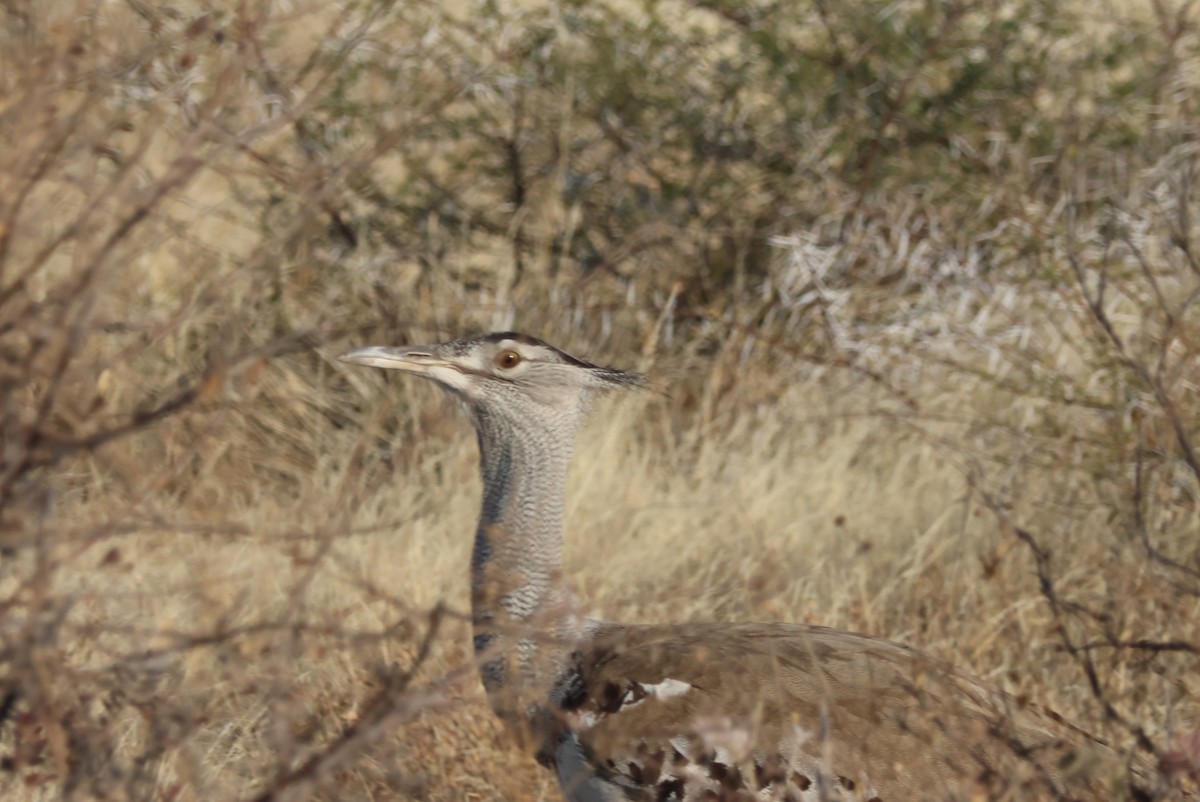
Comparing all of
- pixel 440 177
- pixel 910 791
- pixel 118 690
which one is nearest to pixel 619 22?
pixel 440 177

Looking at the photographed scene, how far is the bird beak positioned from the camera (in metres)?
3.04

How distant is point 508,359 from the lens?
3180 millimetres

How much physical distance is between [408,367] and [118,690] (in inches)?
42.7

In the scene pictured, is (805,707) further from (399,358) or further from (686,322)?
(686,322)

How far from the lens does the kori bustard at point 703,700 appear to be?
2.65 meters

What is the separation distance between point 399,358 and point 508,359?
22cm

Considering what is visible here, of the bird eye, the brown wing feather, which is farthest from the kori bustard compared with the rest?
the bird eye

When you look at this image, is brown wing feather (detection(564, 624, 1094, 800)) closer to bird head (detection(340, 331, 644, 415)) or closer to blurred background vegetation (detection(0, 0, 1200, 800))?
blurred background vegetation (detection(0, 0, 1200, 800))

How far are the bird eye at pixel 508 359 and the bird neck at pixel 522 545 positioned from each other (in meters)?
0.11

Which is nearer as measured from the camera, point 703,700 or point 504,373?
point 703,700

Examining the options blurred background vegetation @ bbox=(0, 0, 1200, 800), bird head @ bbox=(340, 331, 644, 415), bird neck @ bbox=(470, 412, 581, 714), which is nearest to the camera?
bird neck @ bbox=(470, 412, 581, 714)

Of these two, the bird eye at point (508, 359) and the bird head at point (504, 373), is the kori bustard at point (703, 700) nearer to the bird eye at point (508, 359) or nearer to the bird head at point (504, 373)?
the bird head at point (504, 373)

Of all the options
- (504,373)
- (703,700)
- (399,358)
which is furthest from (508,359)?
(703,700)

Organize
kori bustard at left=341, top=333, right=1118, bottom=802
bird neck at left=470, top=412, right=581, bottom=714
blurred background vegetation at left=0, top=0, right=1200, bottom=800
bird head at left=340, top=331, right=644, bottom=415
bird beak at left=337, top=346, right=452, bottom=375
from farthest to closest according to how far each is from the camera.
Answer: blurred background vegetation at left=0, top=0, right=1200, bottom=800, bird head at left=340, top=331, right=644, bottom=415, bird beak at left=337, top=346, right=452, bottom=375, bird neck at left=470, top=412, right=581, bottom=714, kori bustard at left=341, top=333, right=1118, bottom=802
